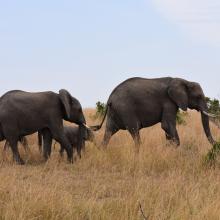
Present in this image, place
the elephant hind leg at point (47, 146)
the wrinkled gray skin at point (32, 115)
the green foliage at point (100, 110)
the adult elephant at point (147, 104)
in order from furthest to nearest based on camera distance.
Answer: the green foliage at point (100, 110)
the adult elephant at point (147, 104)
the elephant hind leg at point (47, 146)
the wrinkled gray skin at point (32, 115)

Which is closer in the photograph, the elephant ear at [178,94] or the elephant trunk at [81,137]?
the elephant trunk at [81,137]

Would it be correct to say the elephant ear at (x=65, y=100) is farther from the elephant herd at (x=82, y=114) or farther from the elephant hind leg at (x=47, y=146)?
the elephant hind leg at (x=47, y=146)

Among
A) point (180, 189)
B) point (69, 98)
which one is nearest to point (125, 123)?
point (69, 98)

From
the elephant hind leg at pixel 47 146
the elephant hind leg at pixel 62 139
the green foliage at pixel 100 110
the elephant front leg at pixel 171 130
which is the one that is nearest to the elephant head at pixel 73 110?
the elephant hind leg at pixel 62 139

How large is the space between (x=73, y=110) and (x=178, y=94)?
8.19ft

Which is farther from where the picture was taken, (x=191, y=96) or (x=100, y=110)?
(x=100, y=110)

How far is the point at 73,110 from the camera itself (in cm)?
1011

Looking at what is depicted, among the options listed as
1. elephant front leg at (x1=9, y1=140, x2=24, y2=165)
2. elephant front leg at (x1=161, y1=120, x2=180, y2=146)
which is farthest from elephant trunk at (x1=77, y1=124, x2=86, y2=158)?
elephant front leg at (x1=161, y1=120, x2=180, y2=146)

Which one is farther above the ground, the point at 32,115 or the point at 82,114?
the point at 32,115

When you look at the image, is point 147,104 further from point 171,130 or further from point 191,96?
point 191,96

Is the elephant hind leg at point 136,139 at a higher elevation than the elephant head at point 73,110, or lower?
lower

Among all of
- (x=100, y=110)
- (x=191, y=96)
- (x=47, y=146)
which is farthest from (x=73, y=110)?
(x=100, y=110)

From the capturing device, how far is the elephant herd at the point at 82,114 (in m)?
9.65

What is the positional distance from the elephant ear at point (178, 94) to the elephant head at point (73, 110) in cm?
215
